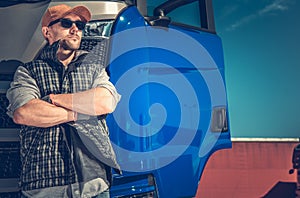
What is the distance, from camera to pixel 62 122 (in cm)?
226

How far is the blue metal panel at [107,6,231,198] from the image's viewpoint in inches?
97.3

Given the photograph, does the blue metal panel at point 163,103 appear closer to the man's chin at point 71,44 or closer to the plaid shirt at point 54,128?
the plaid shirt at point 54,128

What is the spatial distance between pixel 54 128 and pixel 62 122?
0.07m

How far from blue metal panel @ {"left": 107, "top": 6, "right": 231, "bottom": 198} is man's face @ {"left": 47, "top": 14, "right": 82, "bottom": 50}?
0.26 metres

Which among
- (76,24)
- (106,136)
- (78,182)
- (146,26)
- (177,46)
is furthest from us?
(177,46)

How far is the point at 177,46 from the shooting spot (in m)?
2.91

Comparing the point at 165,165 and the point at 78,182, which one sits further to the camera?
the point at 165,165

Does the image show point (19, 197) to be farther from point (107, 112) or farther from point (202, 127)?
point (202, 127)

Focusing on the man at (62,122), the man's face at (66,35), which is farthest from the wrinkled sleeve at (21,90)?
the man's face at (66,35)

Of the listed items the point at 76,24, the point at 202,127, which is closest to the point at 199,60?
the point at 202,127

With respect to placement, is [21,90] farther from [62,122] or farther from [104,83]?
[104,83]

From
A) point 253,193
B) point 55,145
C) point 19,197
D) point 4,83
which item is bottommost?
point 253,193

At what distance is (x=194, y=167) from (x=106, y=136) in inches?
34.0

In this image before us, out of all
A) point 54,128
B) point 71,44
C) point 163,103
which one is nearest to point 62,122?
point 54,128
